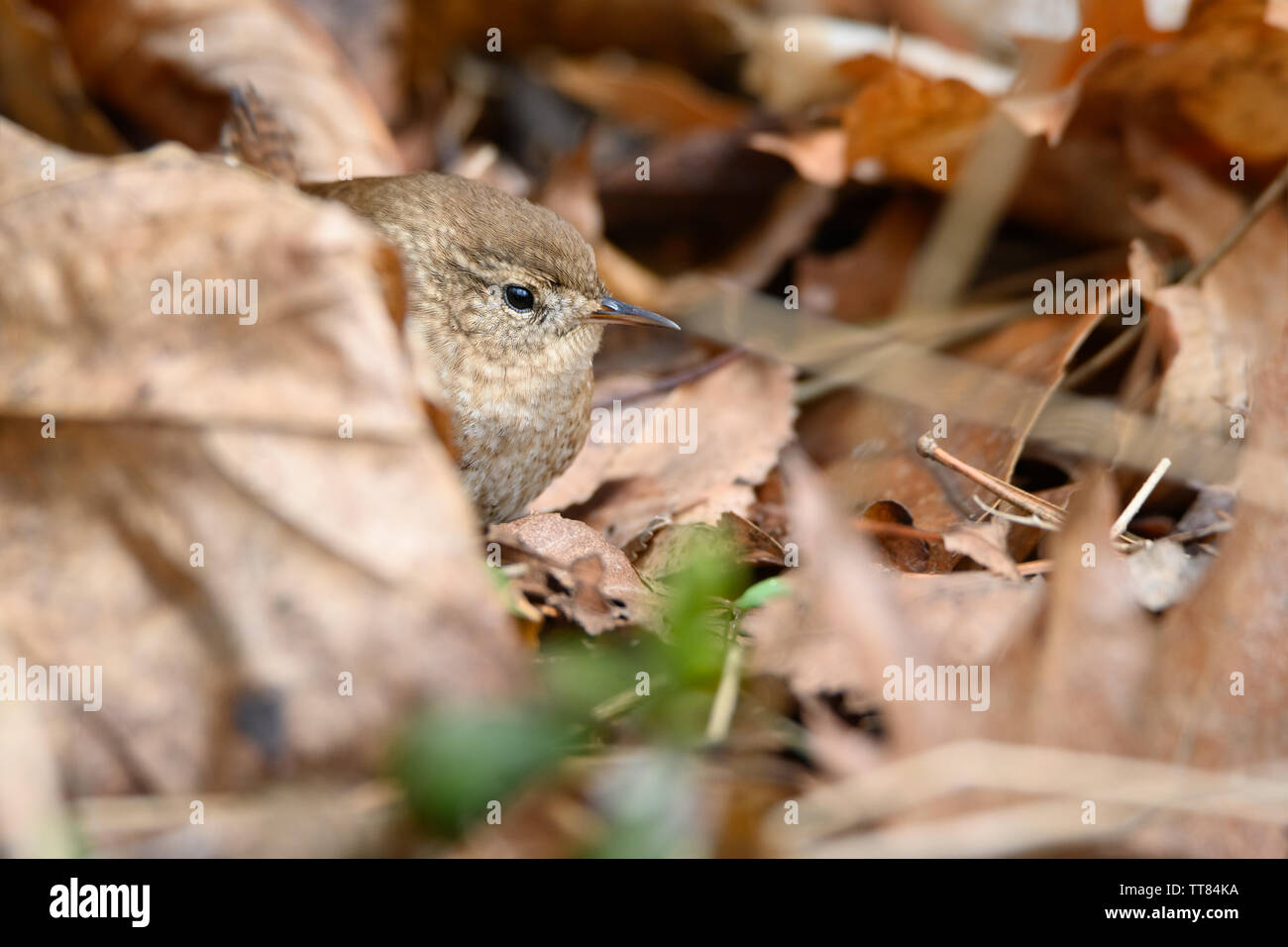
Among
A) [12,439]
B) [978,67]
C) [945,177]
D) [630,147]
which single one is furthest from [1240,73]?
[12,439]

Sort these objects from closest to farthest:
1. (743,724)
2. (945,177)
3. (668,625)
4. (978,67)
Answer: (743,724) < (668,625) < (945,177) < (978,67)

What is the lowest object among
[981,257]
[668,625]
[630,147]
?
[668,625]

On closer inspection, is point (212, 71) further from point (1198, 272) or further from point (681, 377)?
point (1198, 272)

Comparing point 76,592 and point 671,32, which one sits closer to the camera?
point 76,592

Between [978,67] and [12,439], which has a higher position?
[978,67]

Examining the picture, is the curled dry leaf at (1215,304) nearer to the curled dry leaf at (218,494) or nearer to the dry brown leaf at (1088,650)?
the dry brown leaf at (1088,650)
